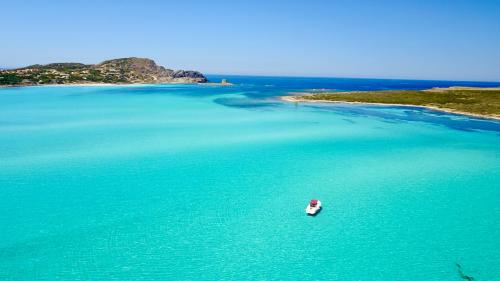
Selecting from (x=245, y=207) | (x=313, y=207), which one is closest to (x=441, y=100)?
(x=313, y=207)

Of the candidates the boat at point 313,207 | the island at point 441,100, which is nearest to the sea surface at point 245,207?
the boat at point 313,207

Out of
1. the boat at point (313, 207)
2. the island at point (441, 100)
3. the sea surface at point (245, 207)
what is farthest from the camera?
the island at point (441, 100)

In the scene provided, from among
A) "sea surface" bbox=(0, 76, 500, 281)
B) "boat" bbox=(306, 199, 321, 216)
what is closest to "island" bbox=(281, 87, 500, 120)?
"sea surface" bbox=(0, 76, 500, 281)

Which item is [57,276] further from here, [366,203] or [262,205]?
[366,203]

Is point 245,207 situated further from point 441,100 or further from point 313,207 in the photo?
point 441,100

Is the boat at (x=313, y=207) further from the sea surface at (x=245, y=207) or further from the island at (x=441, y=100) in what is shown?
the island at (x=441, y=100)

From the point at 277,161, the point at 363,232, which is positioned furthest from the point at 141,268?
the point at 277,161
